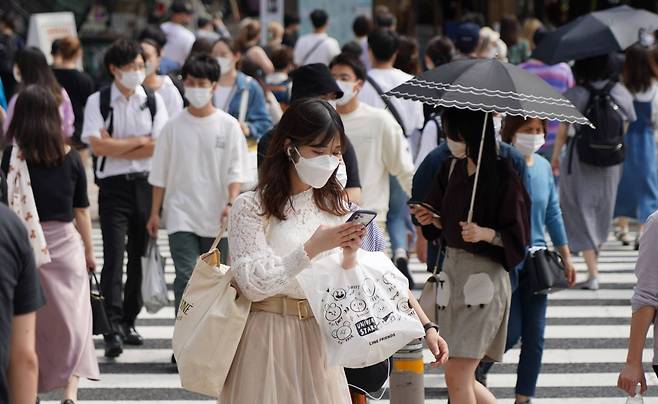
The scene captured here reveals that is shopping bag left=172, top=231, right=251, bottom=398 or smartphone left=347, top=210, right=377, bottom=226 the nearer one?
smartphone left=347, top=210, right=377, bottom=226

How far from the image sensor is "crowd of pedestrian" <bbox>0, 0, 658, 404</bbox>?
472cm

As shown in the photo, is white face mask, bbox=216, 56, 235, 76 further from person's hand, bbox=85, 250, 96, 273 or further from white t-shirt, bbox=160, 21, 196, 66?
white t-shirt, bbox=160, 21, 196, 66

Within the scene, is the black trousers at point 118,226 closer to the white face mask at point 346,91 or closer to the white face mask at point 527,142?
the white face mask at point 346,91

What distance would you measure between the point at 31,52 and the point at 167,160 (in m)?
2.60

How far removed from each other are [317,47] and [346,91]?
27.8 feet

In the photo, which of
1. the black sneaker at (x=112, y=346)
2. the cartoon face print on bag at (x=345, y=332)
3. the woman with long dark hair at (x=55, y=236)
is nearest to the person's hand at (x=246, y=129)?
the black sneaker at (x=112, y=346)

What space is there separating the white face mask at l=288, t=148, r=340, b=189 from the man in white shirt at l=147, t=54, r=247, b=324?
3.43 m

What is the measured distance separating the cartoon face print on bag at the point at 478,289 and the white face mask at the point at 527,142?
117 centimetres

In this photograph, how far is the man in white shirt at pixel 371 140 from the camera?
334 inches

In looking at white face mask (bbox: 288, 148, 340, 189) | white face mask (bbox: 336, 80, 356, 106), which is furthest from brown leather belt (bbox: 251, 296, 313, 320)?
white face mask (bbox: 336, 80, 356, 106)

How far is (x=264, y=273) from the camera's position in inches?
181

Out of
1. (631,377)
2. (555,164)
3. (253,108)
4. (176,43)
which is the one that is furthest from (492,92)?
(176,43)

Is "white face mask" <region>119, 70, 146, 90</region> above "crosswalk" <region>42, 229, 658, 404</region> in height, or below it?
above

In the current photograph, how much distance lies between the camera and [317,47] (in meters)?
16.8
